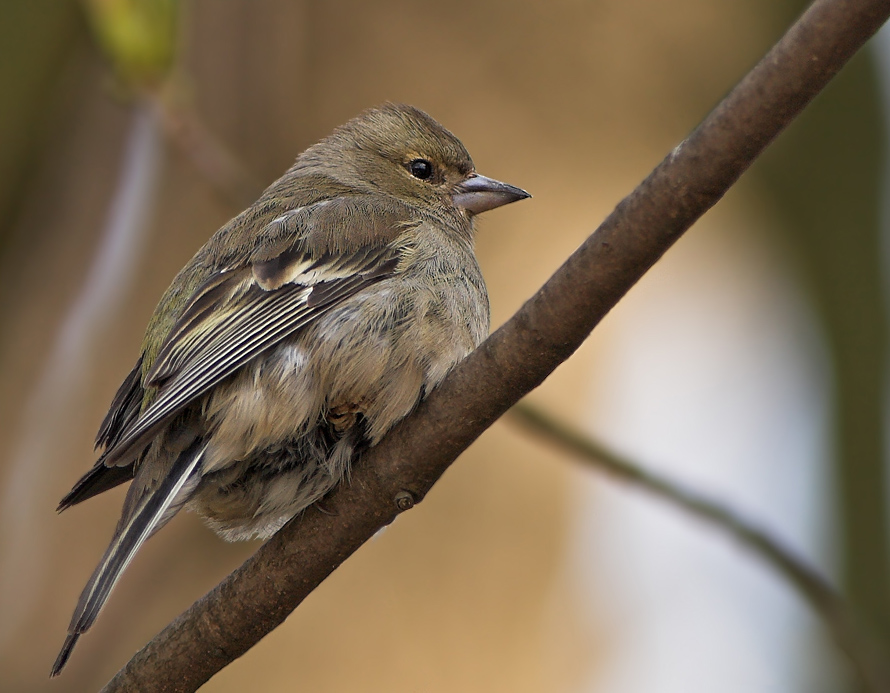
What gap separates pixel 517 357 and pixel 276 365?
1.07 meters

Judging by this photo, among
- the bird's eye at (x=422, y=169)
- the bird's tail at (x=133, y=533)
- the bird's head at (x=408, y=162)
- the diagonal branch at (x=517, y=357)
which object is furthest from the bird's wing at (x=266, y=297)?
the bird's eye at (x=422, y=169)

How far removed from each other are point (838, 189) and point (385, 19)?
116 inches

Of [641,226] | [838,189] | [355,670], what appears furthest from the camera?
[355,670]

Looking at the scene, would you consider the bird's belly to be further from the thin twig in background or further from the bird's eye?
the bird's eye

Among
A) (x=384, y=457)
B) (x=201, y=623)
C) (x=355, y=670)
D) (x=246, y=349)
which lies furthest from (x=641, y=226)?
(x=355, y=670)

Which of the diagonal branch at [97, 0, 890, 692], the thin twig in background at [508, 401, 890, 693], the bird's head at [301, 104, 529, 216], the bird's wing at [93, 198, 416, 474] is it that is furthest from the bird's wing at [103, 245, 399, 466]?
the bird's head at [301, 104, 529, 216]

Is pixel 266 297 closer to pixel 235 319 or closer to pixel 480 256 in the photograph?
pixel 235 319

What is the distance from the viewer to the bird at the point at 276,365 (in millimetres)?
3541

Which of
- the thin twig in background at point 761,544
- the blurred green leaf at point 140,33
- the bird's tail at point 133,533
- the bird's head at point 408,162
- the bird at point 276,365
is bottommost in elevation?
the bird's tail at point 133,533

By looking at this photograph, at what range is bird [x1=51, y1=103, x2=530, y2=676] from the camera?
354 cm

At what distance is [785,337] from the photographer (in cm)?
661

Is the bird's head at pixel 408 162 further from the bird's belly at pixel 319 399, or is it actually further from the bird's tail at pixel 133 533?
the bird's tail at pixel 133 533

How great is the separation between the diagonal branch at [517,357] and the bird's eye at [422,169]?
207 cm

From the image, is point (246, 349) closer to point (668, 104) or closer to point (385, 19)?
point (385, 19)
